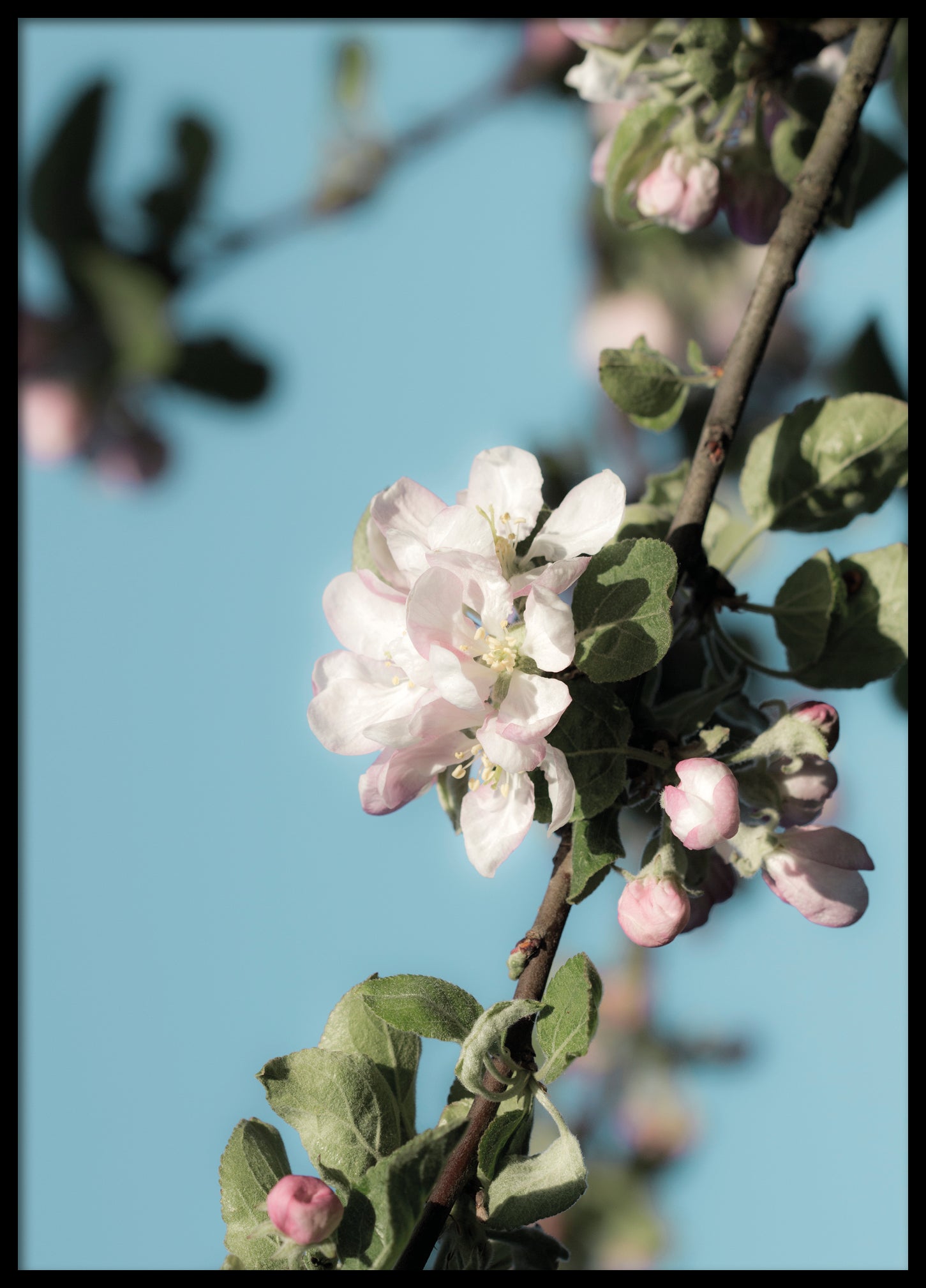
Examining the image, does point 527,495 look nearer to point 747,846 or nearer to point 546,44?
point 747,846

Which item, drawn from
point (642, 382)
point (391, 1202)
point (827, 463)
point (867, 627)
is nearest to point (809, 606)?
point (867, 627)

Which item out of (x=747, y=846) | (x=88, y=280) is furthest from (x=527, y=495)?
(x=88, y=280)

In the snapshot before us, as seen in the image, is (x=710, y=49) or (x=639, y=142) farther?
(x=639, y=142)

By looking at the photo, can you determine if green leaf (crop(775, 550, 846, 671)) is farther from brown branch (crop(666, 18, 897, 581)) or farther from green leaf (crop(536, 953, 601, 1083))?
green leaf (crop(536, 953, 601, 1083))

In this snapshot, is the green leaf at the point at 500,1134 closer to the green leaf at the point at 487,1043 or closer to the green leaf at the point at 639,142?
the green leaf at the point at 487,1043

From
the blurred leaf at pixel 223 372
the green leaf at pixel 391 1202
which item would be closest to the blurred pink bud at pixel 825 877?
the green leaf at pixel 391 1202

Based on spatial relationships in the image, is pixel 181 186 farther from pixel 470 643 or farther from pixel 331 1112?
pixel 331 1112
